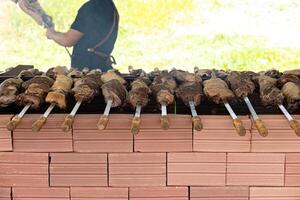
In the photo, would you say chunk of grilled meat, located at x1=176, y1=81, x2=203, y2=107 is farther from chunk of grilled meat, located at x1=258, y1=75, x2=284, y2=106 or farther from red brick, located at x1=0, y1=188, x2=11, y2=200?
red brick, located at x1=0, y1=188, x2=11, y2=200

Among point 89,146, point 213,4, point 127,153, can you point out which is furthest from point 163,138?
point 213,4

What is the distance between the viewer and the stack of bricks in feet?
7.07

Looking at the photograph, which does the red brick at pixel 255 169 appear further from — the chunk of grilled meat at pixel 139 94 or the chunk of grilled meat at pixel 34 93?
the chunk of grilled meat at pixel 34 93

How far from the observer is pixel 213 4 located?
8969 millimetres

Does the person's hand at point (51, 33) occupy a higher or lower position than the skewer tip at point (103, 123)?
higher

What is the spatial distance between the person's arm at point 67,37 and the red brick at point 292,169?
2561mm

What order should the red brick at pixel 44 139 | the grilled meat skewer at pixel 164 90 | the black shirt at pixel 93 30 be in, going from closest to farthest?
the grilled meat skewer at pixel 164 90
the red brick at pixel 44 139
the black shirt at pixel 93 30

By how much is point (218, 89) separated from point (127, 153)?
517 mm

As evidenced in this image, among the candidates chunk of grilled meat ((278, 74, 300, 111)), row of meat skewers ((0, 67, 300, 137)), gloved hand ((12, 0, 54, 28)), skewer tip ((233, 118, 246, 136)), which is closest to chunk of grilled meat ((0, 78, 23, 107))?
row of meat skewers ((0, 67, 300, 137))

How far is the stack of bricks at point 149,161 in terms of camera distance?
2156 mm

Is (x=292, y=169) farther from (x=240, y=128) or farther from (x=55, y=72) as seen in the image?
(x=55, y=72)

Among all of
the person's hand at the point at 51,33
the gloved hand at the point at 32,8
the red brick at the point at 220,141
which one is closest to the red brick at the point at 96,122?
the red brick at the point at 220,141

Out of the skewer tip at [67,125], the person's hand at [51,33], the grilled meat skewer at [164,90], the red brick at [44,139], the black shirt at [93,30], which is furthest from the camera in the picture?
the person's hand at [51,33]

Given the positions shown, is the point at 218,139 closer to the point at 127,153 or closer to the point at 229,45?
the point at 127,153
